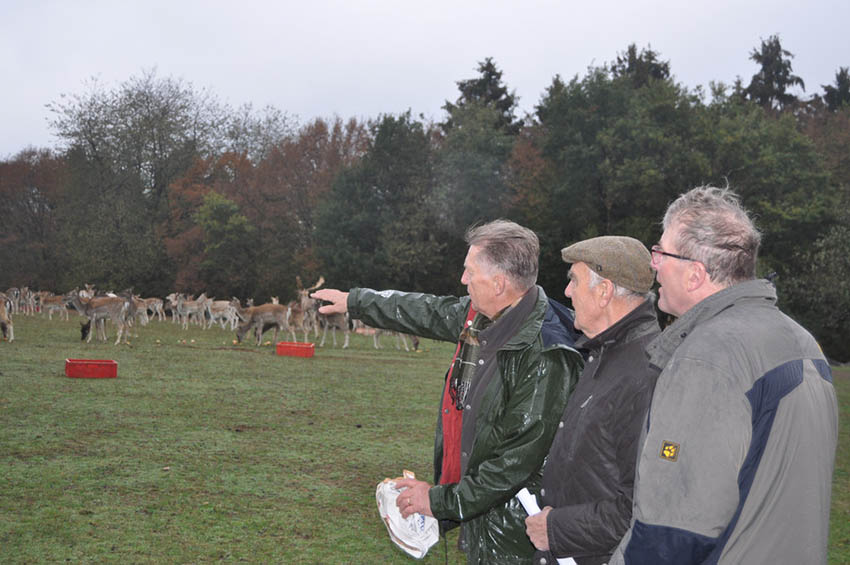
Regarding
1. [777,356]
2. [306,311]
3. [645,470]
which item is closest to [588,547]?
[645,470]

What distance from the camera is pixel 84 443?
927 cm

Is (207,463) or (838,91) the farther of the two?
(838,91)

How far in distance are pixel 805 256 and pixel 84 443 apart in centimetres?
3094

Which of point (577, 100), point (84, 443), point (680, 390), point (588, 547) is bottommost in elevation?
point (84, 443)

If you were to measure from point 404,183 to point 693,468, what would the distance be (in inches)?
1963

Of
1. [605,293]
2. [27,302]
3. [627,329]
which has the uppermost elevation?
[605,293]

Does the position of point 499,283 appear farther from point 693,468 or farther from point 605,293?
point 693,468

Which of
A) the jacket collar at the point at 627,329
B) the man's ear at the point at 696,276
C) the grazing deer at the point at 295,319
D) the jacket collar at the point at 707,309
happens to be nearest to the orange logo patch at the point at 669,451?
the jacket collar at the point at 707,309

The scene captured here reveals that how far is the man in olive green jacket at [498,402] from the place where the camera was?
131 inches

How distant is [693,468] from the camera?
2162 millimetres

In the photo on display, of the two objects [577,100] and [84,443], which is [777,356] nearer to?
[84,443]

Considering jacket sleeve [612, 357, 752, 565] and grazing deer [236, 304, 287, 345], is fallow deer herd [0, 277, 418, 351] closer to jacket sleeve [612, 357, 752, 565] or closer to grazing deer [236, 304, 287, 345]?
grazing deer [236, 304, 287, 345]

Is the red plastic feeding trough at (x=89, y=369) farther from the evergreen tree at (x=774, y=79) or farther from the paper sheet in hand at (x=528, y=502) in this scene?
the evergreen tree at (x=774, y=79)

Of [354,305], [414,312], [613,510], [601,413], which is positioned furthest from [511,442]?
[354,305]
